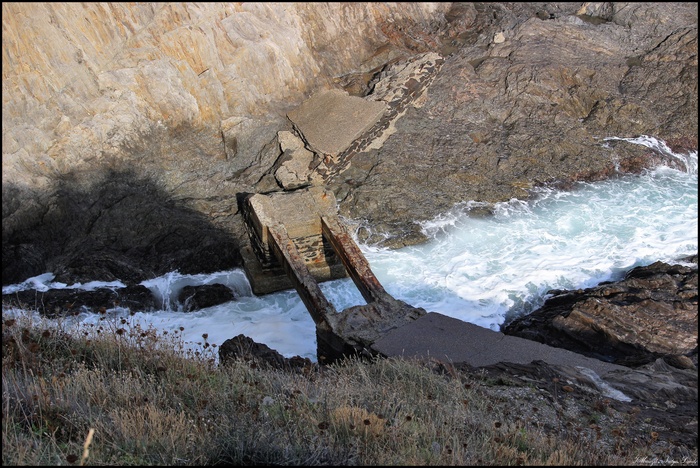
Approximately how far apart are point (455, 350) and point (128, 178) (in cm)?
670

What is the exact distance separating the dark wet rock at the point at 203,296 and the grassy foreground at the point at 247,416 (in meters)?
3.57

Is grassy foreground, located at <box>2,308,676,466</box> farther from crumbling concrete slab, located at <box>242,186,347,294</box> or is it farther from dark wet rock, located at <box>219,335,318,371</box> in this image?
crumbling concrete slab, located at <box>242,186,347,294</box>

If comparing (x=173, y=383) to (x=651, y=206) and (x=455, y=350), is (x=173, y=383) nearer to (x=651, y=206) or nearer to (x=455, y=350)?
(x=455, y=350)

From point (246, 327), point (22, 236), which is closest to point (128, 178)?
point (22, 236)

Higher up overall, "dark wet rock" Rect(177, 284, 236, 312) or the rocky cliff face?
the rocky cliff face

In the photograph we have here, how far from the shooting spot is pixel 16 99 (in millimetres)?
11094

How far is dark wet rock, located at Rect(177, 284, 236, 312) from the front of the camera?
9555mm

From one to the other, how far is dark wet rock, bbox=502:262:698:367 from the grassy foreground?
88.3 inches

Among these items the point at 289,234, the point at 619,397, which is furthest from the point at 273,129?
the point at 619,397

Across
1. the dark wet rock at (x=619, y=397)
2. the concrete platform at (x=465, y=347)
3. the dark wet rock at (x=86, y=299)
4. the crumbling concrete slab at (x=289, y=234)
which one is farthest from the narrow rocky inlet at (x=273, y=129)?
the dark wet rock at (x=619, y=397)

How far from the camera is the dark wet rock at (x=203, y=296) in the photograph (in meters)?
9.55

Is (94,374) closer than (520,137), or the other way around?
(94,374)

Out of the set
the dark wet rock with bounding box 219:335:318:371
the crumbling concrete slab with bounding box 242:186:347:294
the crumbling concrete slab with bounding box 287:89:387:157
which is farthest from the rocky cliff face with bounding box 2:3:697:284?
the dark wet rock with bounding box 219:335:318:371

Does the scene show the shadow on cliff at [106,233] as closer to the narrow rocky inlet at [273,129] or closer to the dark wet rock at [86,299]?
the narrow rocky inlet at [273,129]
